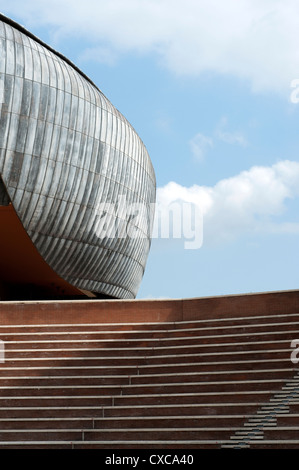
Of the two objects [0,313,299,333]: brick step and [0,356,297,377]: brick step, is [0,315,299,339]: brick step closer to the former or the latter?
[0,313,299,333]: brick step

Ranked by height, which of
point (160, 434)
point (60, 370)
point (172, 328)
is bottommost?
point (160, 434)

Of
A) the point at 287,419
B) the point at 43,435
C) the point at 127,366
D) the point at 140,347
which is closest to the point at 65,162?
the point at 140,347

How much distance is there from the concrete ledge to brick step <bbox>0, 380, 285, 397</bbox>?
2632mm

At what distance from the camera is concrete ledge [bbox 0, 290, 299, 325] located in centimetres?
1598

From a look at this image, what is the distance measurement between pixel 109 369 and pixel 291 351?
11.4ft

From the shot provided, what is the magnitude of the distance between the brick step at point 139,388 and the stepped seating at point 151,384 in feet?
0.06

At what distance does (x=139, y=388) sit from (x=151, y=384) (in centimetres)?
23

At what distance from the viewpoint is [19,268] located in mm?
23281

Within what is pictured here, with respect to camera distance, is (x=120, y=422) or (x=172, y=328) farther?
(x=172, y=328)

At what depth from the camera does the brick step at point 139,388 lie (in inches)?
524

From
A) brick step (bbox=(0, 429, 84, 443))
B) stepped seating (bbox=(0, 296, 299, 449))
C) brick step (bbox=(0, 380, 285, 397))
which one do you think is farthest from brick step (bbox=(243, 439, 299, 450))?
brick step (bbox=(0, 429, 84, 443))

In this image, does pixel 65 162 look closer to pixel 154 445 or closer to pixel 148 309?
pixel 148 309

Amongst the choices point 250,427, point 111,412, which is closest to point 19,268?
point 111,412

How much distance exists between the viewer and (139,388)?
1408cm
